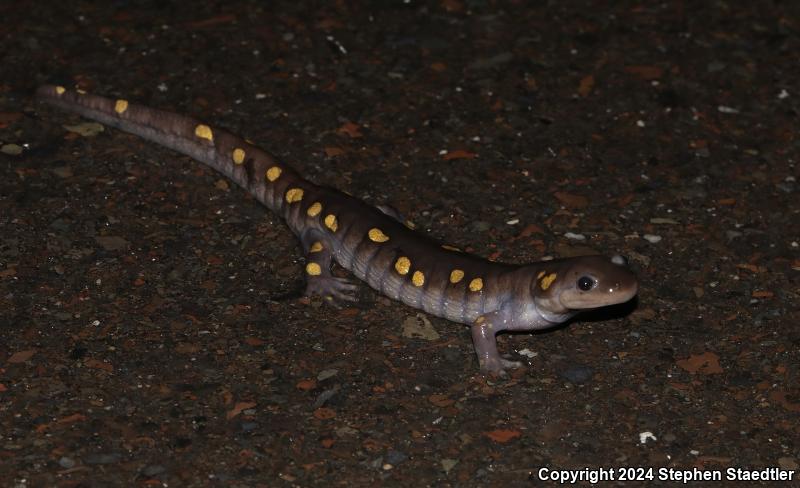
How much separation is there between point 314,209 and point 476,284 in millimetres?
882

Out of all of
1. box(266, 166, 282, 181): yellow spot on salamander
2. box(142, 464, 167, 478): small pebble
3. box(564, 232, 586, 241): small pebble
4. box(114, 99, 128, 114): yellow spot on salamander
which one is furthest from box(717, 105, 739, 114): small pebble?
box(142, 464, 167, 478): small pebble

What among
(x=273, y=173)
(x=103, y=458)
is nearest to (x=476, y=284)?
(x=273, y=173)

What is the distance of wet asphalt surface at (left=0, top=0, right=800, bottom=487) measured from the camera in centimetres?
446

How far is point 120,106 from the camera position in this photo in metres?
6.21

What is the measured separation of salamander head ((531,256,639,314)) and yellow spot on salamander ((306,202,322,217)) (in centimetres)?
110

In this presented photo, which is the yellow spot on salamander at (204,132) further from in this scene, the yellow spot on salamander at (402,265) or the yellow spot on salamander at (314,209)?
the yellow spot on salamander at (402,265)

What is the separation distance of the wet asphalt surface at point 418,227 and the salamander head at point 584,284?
24 cm

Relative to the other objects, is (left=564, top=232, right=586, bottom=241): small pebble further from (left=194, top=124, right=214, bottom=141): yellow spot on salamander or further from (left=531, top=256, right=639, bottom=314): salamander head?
(left=194, top=124, right=214, bottom=141): yellow spot on salamander

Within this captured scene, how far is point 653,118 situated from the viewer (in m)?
6.61

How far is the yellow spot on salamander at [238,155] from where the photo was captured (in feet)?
19.3

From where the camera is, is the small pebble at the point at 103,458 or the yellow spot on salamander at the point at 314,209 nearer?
the small pebble at the point at 103,458

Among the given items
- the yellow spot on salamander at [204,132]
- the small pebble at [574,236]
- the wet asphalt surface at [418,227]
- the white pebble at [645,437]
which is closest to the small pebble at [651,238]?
the wet asphalt surface at [418,227]

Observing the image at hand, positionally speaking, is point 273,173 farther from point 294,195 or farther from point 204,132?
point 204,132

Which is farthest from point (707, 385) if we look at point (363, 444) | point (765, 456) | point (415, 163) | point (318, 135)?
point (318, 135)
